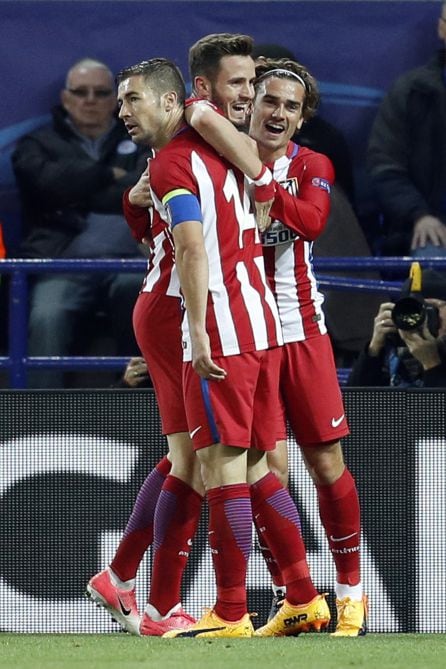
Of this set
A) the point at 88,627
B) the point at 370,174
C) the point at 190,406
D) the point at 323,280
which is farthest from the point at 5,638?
the point at 370,174

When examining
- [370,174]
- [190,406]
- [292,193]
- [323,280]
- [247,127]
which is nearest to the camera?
[190,406]

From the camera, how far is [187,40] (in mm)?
9852

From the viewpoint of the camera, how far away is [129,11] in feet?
32.5

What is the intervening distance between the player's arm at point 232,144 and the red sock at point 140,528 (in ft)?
3.72

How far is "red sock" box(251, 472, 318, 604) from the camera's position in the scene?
5961 mm

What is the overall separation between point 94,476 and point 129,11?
12.5 ft

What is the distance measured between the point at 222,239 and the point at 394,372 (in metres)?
1.94

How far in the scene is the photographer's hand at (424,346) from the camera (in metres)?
7.33

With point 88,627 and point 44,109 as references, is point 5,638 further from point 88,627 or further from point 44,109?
point 44,109

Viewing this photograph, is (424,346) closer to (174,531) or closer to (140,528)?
(140,528)

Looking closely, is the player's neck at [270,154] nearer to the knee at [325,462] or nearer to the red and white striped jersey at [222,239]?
the red and white striped jersey at [222,239]

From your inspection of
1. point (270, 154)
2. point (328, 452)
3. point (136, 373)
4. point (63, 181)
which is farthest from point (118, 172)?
point (328, 452)

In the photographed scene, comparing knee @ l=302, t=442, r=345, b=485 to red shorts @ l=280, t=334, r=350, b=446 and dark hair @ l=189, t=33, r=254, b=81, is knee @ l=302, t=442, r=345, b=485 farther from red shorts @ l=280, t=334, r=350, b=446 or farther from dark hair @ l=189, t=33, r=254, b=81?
dark hair @ l=189, t=33, r=254, b=81

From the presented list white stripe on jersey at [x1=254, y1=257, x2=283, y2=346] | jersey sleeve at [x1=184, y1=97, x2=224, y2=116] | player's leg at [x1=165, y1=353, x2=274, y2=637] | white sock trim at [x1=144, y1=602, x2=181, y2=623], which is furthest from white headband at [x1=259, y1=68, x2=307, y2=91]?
white sock trim at [x1=144, y1=602, x2=181, y2=623]
